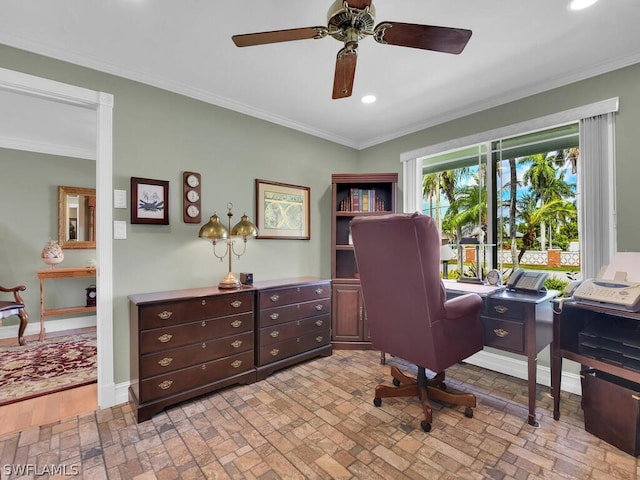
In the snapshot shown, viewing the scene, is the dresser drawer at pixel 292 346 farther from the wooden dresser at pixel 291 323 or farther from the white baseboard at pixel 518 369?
the white baseboard at pixel 518 369

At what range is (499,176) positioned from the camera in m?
3.02

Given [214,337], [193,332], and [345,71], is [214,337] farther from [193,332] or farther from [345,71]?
[345,71]

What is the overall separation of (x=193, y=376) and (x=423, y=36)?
263cm

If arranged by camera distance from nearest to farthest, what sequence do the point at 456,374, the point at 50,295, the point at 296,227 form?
the point at 456,374
the point at 296,227
the point at 50,295

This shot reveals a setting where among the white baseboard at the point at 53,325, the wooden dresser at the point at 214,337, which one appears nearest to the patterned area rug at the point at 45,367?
the white baseboard at the point at 53,325

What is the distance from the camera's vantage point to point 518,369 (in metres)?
2.71

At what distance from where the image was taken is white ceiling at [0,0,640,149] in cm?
177

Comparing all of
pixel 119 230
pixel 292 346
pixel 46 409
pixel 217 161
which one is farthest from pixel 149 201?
pixel 292 346

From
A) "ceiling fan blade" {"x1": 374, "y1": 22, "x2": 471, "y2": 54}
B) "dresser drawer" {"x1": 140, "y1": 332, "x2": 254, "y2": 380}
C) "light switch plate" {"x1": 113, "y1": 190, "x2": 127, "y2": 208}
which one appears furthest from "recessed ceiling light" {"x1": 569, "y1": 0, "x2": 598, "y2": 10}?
"light switch plate" {"x1": 113, "y1": 190, "x2": 127, "y2": 208}

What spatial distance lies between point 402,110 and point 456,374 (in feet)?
8.71

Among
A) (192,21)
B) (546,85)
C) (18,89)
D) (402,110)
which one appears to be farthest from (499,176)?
(18,89)

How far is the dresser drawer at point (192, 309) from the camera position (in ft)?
6.91

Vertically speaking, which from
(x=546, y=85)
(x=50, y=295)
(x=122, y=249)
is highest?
(x=546, y=85)

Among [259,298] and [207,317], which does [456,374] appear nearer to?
[259,298]
